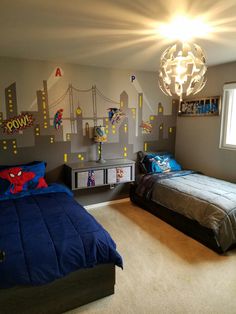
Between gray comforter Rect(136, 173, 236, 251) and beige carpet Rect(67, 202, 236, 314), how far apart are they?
285 millimetres

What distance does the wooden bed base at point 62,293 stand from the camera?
1566 mm

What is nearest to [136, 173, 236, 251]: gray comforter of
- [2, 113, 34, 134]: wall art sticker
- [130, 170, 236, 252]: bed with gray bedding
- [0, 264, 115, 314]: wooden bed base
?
[130, 170, 236, 252]: bed with gray bedding

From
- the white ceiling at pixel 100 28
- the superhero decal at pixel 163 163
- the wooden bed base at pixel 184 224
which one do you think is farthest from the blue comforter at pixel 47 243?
the superhero decal at pixel 163 163

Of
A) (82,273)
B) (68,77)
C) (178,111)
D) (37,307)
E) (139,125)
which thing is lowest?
(37,307)

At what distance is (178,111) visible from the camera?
4.39 m

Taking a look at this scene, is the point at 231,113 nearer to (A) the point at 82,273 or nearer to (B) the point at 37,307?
(A) the point at 82,273

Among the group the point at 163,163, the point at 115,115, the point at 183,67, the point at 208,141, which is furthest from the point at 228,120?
the point at 183,67

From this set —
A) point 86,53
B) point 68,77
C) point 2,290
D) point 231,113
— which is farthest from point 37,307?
point 231,113

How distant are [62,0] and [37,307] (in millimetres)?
2094

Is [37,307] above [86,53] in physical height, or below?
below

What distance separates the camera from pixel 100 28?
78.9 inches

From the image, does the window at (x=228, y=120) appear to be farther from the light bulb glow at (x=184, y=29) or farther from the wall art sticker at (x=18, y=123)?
the wall art sticker at (x=18, y=123)

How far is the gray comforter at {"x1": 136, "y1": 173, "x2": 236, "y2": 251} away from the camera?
2.48 meters

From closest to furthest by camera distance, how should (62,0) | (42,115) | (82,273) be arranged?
1. (62,0)
2. (82,273)
3. (42,115)
